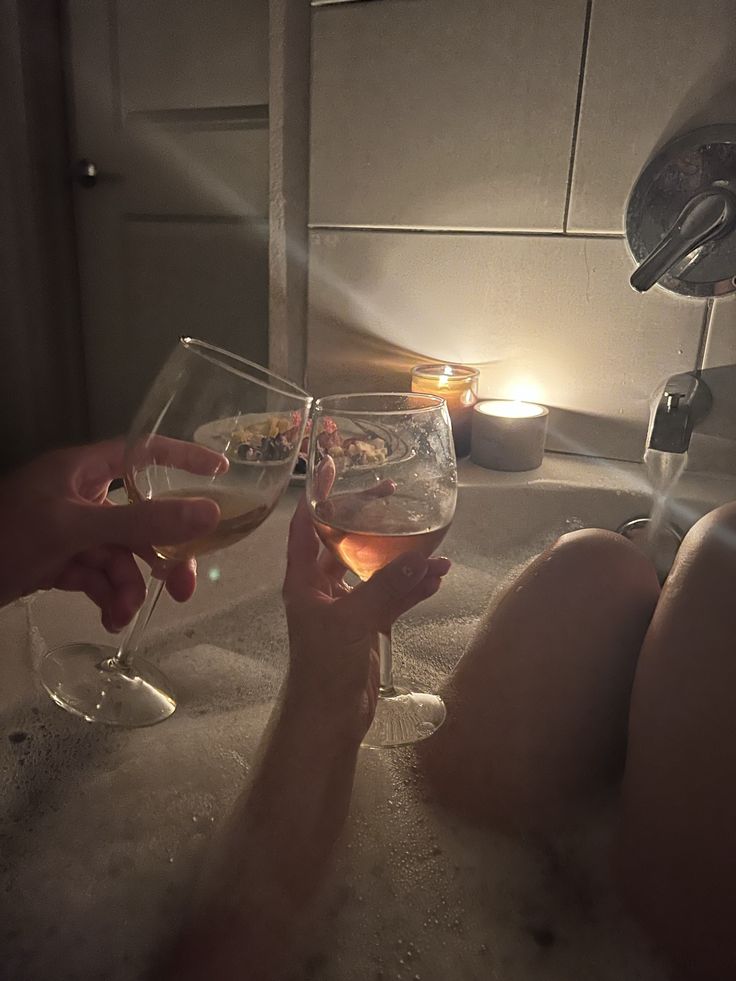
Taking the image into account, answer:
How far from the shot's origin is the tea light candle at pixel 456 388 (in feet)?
3.59

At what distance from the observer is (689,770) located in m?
0.49

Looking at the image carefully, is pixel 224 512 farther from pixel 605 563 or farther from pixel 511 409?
pixel 511 409

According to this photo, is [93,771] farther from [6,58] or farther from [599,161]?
[6,58]

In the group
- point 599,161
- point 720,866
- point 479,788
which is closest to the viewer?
point 720,866

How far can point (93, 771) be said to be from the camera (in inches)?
A: 25.6

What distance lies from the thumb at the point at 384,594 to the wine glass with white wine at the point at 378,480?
0.03m

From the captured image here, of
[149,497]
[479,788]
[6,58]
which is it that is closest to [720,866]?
[479,788]

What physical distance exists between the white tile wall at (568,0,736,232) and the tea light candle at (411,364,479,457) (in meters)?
0.27

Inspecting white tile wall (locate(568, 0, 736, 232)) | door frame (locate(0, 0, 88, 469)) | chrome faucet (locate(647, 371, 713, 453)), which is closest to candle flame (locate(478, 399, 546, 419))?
chrome faucet (locate(647, 371, 713, 453))

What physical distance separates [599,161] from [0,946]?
3.53ft

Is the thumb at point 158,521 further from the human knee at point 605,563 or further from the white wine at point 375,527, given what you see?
the human knee at point 605,563

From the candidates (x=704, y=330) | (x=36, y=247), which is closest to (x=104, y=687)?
(x=704, y=330)

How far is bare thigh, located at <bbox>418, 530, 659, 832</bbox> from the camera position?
2.01ft

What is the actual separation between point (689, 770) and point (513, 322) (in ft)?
2.54
